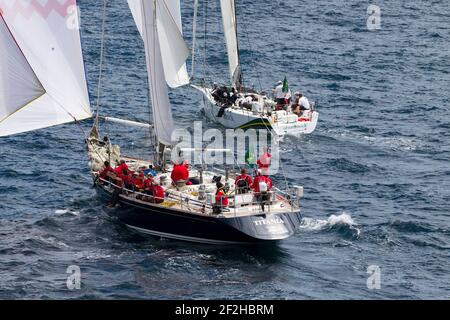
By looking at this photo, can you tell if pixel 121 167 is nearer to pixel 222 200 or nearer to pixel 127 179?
pixel 127 179

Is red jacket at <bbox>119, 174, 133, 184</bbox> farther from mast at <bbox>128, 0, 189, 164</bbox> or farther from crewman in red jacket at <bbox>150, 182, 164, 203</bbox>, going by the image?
mast at <bbox>128, 0, 189, 164</bbox>

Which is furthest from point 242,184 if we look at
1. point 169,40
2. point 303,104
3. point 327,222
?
point 303,104

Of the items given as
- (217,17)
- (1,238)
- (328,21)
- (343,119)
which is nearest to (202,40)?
(217,17)

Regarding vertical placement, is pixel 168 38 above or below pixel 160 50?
above

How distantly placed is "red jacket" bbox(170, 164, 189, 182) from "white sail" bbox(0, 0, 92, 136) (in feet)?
17.3

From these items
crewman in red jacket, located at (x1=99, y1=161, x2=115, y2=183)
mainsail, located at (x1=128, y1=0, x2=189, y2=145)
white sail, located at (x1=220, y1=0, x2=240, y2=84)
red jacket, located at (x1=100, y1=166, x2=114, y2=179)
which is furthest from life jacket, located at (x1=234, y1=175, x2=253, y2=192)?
white sail, located at (x1=220, y1=0, x2=240, y2=84)

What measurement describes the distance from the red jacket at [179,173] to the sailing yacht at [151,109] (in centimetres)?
26

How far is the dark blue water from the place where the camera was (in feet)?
158

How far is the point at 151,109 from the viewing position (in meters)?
54.9

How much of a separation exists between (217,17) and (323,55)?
13.4m

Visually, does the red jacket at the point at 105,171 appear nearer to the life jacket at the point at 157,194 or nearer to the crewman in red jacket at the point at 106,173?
the crewman in red jacket at the point at 106,173

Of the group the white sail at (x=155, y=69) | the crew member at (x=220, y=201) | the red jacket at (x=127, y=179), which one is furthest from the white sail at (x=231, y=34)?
the crew member at (x=220, y=201)

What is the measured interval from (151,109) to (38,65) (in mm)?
7316

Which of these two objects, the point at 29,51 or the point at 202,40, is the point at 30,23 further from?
the point at 202,40
